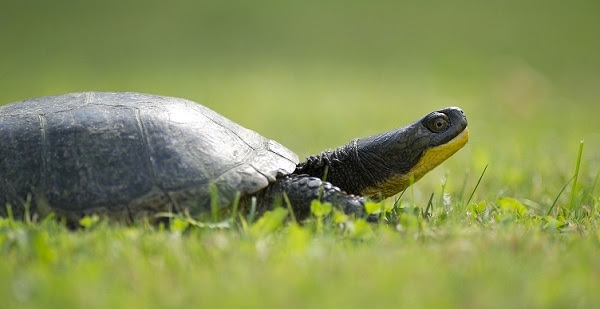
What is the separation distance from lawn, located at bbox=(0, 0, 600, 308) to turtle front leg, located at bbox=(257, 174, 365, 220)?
0.65 feet

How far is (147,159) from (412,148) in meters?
1.55

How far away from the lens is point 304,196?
368 cm

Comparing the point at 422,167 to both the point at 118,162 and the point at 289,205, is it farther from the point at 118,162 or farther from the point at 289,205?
the point at 118,162

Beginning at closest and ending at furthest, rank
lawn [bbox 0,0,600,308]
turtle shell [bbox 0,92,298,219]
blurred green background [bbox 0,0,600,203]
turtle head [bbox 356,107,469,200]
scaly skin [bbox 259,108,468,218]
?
lawn [bbox 0,0,600,308] → turtle shell [bbox 0,92,298,219] → scaly skin [bbox 259,108,468,218] → turtle head [bbox 356,107,469,200] → blurred green background [bbox 0,0,600,203]

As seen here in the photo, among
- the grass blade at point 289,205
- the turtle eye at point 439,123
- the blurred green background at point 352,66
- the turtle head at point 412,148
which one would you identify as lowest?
the blurred green background at point 352,66

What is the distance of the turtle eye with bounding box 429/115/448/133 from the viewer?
3.99 metres

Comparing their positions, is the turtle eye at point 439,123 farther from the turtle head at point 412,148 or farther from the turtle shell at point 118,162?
the turtle shell at point 118,162

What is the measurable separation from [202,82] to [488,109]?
17.9ft

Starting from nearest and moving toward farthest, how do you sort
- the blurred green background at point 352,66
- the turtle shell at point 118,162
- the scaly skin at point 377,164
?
the turtle shell at point 118,162
the scaly skin at point 377,164
the blurred green background at point 352,66

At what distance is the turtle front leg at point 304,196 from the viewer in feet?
11.9

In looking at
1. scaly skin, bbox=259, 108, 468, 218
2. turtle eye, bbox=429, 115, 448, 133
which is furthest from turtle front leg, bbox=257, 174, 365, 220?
turtle eye, bbox=429, 115, 448, 133

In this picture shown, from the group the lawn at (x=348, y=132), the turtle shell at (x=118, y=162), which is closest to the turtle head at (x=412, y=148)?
the lawn at (x=348, y=132)

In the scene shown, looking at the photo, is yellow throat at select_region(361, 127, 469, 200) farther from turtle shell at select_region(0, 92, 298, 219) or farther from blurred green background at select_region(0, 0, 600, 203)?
blurred green background at select_region(0, 0, 600, 203)

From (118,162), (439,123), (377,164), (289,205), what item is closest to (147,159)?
(118,162)
